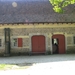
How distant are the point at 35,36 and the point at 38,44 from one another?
1.04 metres

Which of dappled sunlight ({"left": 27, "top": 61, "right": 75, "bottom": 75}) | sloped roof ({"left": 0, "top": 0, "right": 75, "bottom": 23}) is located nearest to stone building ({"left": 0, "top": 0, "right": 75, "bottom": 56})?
sloped roof ({"left": 0, "top": 0, "right": 75, "bottom": 23})

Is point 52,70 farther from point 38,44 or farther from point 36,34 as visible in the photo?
point 38,44

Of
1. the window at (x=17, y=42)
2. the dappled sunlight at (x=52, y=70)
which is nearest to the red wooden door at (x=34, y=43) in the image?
the window at (x=17, y=42)

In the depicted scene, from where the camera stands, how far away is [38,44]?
91.9ft

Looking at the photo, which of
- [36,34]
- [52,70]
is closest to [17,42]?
[36,34]

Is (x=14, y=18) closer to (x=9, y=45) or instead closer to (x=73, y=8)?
(x=9, y=45)

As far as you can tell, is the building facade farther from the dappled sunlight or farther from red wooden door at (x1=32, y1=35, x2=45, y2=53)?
the dappled sunlight

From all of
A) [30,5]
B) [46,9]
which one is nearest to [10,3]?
[30,5]

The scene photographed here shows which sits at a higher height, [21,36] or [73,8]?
[73,8]

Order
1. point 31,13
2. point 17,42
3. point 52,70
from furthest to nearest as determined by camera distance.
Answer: point 31,13, point 17,42, point 52,70

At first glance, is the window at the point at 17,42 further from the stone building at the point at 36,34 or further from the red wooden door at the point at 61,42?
the red wooden door at the point at 61,42

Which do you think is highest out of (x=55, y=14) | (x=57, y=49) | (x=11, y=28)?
(x=55, y=14)

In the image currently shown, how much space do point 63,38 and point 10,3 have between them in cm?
916

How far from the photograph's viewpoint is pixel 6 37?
27578 mm
